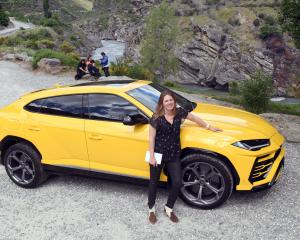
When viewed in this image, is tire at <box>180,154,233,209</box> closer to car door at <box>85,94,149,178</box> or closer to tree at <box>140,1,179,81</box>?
car door at <box>85,94,149,178</box>

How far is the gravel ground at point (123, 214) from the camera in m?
5.09

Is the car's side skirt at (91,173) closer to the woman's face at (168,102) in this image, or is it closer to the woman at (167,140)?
the woman at (167,140)

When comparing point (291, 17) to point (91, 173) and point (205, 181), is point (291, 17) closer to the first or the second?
point (205, 181)

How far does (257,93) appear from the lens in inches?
484

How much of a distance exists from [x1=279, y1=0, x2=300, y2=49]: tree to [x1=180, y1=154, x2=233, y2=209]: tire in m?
6.56

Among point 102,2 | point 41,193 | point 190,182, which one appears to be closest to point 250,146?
point 190,182

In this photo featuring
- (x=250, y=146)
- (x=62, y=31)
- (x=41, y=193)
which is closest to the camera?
(x=250, y=146)

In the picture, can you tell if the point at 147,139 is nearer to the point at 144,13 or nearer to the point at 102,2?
the point at 144,13

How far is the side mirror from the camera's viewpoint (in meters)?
5.34

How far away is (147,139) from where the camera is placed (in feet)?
17.9

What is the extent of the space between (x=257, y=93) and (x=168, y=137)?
792 cm

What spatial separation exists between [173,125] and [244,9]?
10655 cm

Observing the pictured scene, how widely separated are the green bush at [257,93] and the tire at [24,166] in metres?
7.85

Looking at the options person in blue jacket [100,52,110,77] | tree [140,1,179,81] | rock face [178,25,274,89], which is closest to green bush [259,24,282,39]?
rock face [178,25,274,89]
